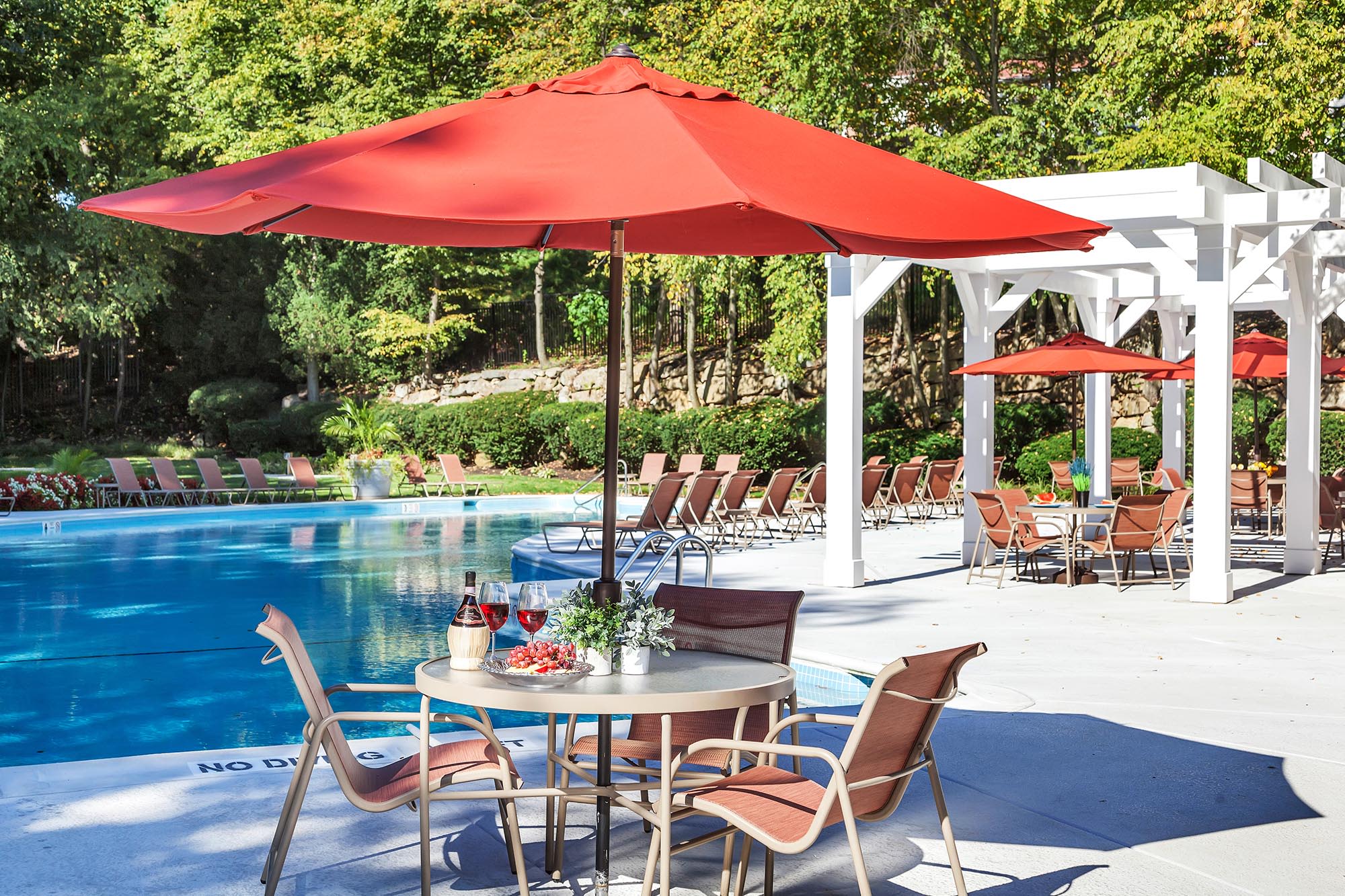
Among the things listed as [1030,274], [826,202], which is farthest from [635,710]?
[1030,274]

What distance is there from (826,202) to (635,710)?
4.44ft

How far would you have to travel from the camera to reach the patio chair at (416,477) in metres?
22.1

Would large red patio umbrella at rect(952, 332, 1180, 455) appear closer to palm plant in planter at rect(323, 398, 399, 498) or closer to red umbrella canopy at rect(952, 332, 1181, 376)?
red umbrella canopy at rect(952, 332, 1181, 376)

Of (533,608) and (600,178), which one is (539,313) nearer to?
(533,608)

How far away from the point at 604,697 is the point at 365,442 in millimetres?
23513

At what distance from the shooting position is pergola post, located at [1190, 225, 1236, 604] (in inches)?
394

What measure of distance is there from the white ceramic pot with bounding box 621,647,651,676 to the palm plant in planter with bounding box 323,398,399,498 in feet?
61.2

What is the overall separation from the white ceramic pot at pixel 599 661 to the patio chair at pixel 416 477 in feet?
61.0

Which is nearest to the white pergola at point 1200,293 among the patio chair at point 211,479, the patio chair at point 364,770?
the patio chair at point 364,770

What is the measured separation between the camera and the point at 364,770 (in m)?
3.75

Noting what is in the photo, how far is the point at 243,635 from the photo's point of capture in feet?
31.4

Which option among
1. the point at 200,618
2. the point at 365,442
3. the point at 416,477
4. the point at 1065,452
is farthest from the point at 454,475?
the point at 200,618

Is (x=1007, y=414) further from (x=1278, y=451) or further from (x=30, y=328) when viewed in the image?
(x=30, y=328)

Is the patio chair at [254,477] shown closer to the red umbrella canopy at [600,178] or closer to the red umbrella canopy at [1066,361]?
the red umbrella canopy at [1066,361]
